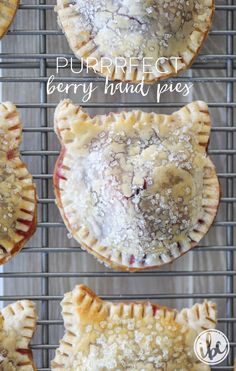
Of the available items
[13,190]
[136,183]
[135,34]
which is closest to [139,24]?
[135,34]

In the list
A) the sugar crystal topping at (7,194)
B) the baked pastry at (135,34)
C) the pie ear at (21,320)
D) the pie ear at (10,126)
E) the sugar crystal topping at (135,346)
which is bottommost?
the sugar crystal topping at (135,346)

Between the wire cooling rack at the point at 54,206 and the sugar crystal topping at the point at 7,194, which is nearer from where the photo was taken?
the sugar crystal topping at the point at 7,194

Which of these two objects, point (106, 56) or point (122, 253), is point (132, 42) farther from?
point (122, 253)

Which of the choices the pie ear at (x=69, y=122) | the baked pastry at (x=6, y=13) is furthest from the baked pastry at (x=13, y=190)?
the baked pastry at (x=6, y=13)

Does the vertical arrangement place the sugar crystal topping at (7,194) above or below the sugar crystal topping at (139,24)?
below

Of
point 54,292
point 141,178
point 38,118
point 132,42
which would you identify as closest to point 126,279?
point 54,292

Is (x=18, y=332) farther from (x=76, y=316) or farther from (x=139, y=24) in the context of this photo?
(x=139, y=24)

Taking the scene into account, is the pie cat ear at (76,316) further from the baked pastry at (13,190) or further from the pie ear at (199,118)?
the pie ear at (199,118)
